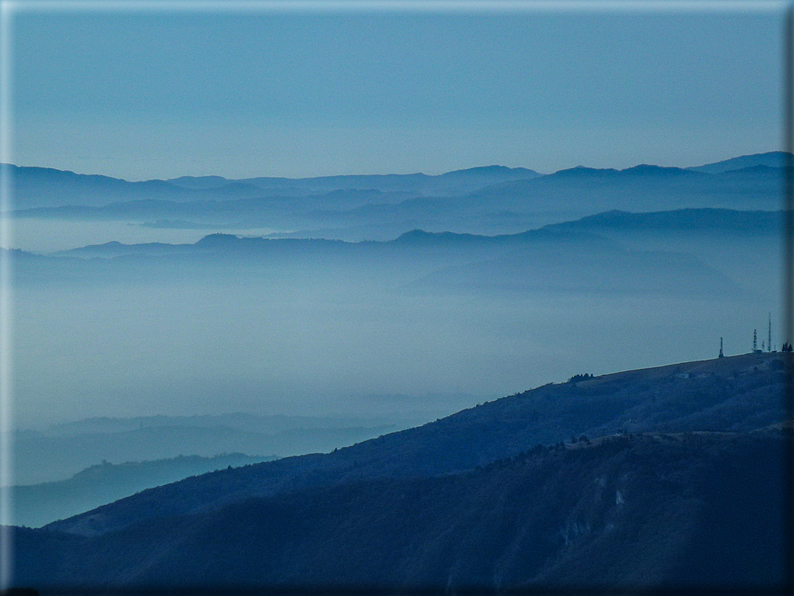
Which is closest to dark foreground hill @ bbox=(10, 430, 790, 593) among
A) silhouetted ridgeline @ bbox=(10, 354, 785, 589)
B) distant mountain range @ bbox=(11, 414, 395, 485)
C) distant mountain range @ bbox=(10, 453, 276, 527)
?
silhouetted ridgeline @ bbox=(10, 354, 785, 589)

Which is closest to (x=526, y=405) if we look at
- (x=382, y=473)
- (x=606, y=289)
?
(x=382, y=473)

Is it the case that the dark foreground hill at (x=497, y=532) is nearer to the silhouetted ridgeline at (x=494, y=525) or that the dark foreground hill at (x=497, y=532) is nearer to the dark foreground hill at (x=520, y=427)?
the silhouetted ridgeline at (x=494, y=525)

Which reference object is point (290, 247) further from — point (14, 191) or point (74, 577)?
point (74, 577)

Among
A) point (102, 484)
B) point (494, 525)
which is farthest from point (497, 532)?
point (102, 484)

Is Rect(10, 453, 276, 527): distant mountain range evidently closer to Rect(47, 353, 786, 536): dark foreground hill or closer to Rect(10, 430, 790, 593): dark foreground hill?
Rect(47, 353, 786, 536): dark foreground hill

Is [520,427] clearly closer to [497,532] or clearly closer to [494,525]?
[494,525]

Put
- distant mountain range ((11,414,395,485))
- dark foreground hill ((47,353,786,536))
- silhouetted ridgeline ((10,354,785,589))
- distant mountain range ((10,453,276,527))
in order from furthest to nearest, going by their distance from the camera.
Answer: distant mountain range ((11,414,395,485))
dark foreground hill ((47,353,786,536))
distant mountain range ((10,453,276,527))
silhouetted ridgeline ((10,354,785,589))
